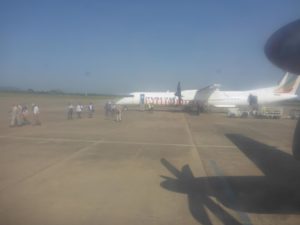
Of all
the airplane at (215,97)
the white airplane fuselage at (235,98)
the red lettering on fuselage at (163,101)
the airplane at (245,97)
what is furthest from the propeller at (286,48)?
the red lettering on fuselage at (163,101)

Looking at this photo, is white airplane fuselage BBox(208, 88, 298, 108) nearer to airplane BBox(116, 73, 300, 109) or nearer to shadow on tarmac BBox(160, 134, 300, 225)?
airplane BBox(116, 73, 300, 109)

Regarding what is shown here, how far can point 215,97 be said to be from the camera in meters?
49.6

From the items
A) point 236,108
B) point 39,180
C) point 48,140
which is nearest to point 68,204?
point 39,180

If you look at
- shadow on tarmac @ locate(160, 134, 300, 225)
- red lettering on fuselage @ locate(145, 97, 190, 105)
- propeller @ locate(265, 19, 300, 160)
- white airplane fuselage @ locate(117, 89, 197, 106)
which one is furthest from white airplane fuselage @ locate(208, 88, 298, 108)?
propeller @ locate(265, 19, 300, 160)

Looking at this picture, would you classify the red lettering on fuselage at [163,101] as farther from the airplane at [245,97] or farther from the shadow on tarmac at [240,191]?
the shadow on tarmac at [240,191]

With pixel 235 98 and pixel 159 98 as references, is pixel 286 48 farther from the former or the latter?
pixel 159 98

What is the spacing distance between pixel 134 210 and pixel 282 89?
43065mm

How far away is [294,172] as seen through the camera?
37.3ft

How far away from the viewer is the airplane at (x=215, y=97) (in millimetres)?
46750

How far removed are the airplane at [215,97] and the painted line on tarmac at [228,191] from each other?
35930 millimetres

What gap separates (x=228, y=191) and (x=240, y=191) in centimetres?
31

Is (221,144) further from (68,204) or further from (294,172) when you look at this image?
(68,204)

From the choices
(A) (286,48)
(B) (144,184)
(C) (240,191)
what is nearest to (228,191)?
(C) (240,191)

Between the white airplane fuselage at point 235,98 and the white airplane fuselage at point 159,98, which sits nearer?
the white airplane fuselage at point 235,98
